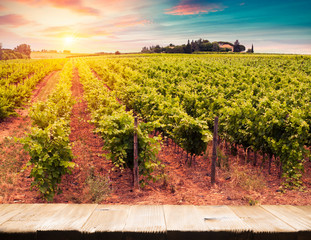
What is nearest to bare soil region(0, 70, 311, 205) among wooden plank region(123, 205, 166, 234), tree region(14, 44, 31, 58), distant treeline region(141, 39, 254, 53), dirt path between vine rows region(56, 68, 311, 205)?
dirt path between vine rows region(56, 68, 311, 205)

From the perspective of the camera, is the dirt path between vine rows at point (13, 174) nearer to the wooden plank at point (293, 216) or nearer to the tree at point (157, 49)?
the wooden plank at point (293, 216)

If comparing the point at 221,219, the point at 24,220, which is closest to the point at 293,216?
the point at 221,219

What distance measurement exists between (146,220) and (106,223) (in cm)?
47

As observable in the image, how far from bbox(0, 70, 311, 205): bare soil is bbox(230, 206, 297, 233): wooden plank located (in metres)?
2.31

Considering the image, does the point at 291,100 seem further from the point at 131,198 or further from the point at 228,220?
the point at 228,220

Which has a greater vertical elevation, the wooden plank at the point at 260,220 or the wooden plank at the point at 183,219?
the wooden plank at the point at 183,219

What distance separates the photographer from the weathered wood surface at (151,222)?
2.73 metres

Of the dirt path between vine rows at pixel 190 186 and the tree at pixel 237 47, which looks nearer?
the dirt path between vine rows at pixel 190 186

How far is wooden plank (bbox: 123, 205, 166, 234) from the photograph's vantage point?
2756mm

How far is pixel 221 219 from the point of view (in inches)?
118

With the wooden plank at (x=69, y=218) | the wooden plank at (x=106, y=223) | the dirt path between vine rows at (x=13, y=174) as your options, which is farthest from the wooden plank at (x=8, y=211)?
the dirt path between vine rows at (x=13, y=174)

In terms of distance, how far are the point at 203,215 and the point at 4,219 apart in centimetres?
238

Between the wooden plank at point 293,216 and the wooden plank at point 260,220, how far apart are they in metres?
0.08

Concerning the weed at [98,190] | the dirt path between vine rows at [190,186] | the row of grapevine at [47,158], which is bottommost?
the dirt path between vine rows at [190,186]
